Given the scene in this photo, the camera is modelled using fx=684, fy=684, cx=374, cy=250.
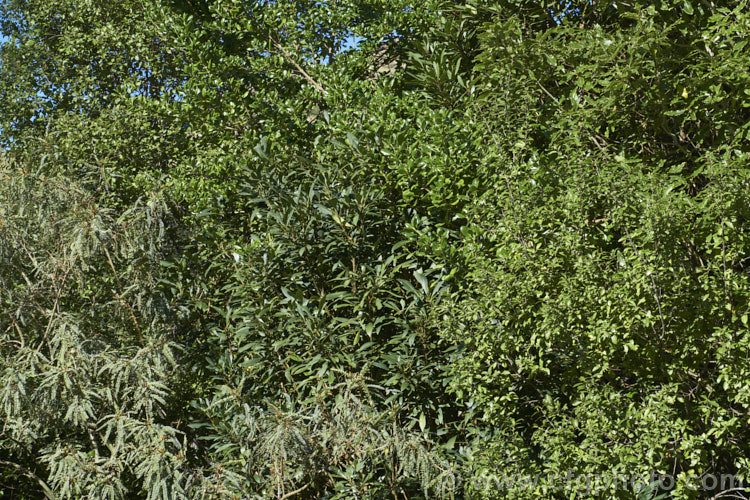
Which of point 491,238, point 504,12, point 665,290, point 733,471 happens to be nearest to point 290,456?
point 491,238

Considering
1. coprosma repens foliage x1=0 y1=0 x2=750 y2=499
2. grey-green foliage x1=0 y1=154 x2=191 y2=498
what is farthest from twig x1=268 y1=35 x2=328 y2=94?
grey-green foliage x1=0 y1=154 x2=191 y2=498

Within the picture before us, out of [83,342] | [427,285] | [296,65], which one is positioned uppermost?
[296,65]

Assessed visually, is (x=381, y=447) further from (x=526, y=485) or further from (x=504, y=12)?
(x=504, y=12)

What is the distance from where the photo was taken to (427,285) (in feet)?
16.9

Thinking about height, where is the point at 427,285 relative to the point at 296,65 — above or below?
below

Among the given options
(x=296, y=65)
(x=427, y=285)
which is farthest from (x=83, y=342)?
(x=296, y=65)

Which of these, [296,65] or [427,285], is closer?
[427,285]

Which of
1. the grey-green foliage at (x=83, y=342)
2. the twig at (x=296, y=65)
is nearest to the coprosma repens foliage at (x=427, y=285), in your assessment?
the grey-green foliage at (x=83, y=342)

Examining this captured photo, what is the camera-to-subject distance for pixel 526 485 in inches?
171

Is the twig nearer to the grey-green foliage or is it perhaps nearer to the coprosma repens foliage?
the coprosma repens foliage

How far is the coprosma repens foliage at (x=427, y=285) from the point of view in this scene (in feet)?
13.6

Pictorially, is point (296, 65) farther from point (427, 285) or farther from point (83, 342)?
point (83, 342)

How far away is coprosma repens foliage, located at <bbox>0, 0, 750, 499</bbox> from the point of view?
13.6ft

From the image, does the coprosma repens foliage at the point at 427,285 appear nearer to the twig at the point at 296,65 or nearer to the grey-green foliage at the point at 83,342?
the grey-green foliage at the point at 83,342
